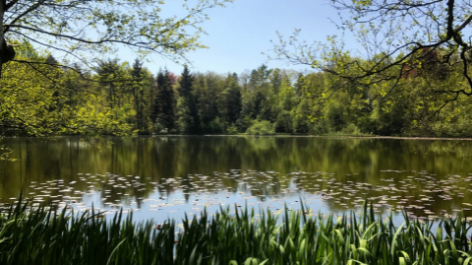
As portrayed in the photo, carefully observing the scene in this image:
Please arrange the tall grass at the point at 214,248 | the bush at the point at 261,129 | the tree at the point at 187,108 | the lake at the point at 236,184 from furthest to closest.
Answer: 1. the bush at the point at 261,129
2. the tree at the point at 187,108
3. the lake at the point at 236,184
4. the tall grass at the point at 214,248

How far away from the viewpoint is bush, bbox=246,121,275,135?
55.7 metres

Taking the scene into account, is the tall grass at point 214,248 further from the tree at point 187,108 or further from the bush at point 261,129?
the bush at point 261,129

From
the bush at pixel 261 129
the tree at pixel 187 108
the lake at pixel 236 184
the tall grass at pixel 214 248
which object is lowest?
the lake at pixel 236 184

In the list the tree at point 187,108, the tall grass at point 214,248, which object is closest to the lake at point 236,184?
the tall grass at point 214,248

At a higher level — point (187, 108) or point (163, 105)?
point (163, 105)

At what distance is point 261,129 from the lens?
5609 centimetres

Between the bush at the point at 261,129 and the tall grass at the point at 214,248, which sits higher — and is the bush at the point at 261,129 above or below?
above

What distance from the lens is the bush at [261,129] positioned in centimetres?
5572

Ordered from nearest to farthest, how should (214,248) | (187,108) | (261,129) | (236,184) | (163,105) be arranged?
(214,248)
(236,184)
(163,105)
(187,108)
(261,129)

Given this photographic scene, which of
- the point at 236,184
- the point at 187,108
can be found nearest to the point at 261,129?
the point at 187,108

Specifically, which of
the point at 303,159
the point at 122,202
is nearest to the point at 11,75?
the point at 122,202

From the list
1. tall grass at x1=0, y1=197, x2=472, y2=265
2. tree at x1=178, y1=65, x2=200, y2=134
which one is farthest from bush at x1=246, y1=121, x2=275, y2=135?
tall grass at x1=0, y1=197, x2=472, y2=265

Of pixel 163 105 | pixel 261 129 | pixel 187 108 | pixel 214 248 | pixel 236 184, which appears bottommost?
pixel 236 184

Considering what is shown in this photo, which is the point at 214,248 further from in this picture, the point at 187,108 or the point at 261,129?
the point at 261,129
